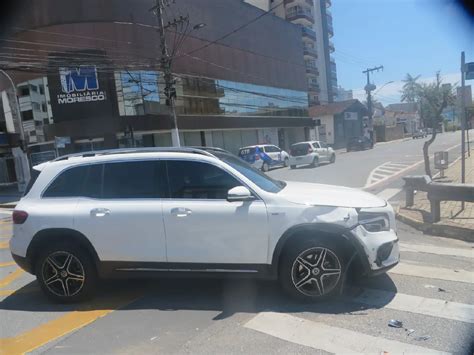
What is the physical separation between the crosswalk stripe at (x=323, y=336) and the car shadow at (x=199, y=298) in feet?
0.78

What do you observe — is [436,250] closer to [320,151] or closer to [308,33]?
[320,151]

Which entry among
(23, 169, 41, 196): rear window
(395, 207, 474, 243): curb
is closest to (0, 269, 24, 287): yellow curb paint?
(23, 169, 41, 196): rear window

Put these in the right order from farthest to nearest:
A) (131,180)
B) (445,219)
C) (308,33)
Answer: (308,33) < (445,219) < (131,180)

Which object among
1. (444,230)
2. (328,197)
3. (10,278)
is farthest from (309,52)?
(328,197)

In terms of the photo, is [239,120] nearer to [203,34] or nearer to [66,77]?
[203,34]

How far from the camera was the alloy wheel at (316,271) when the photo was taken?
4.46m

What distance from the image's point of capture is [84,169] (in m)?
5.12

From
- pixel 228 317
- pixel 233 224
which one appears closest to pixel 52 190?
pixel 233 224

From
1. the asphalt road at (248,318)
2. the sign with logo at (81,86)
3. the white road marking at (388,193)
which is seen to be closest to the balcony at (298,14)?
the sign with logo at (81,86)

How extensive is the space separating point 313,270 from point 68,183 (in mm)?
3089

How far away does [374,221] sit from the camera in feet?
15.0

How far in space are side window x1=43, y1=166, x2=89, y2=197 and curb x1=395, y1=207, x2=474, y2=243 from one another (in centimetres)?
600

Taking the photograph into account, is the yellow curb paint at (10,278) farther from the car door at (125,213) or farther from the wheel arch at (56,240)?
the car door at (125,213)

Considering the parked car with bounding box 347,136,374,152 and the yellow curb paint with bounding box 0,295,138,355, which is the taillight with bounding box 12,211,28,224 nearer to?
the yellow curb paint with bounding box 0,295,138,355
